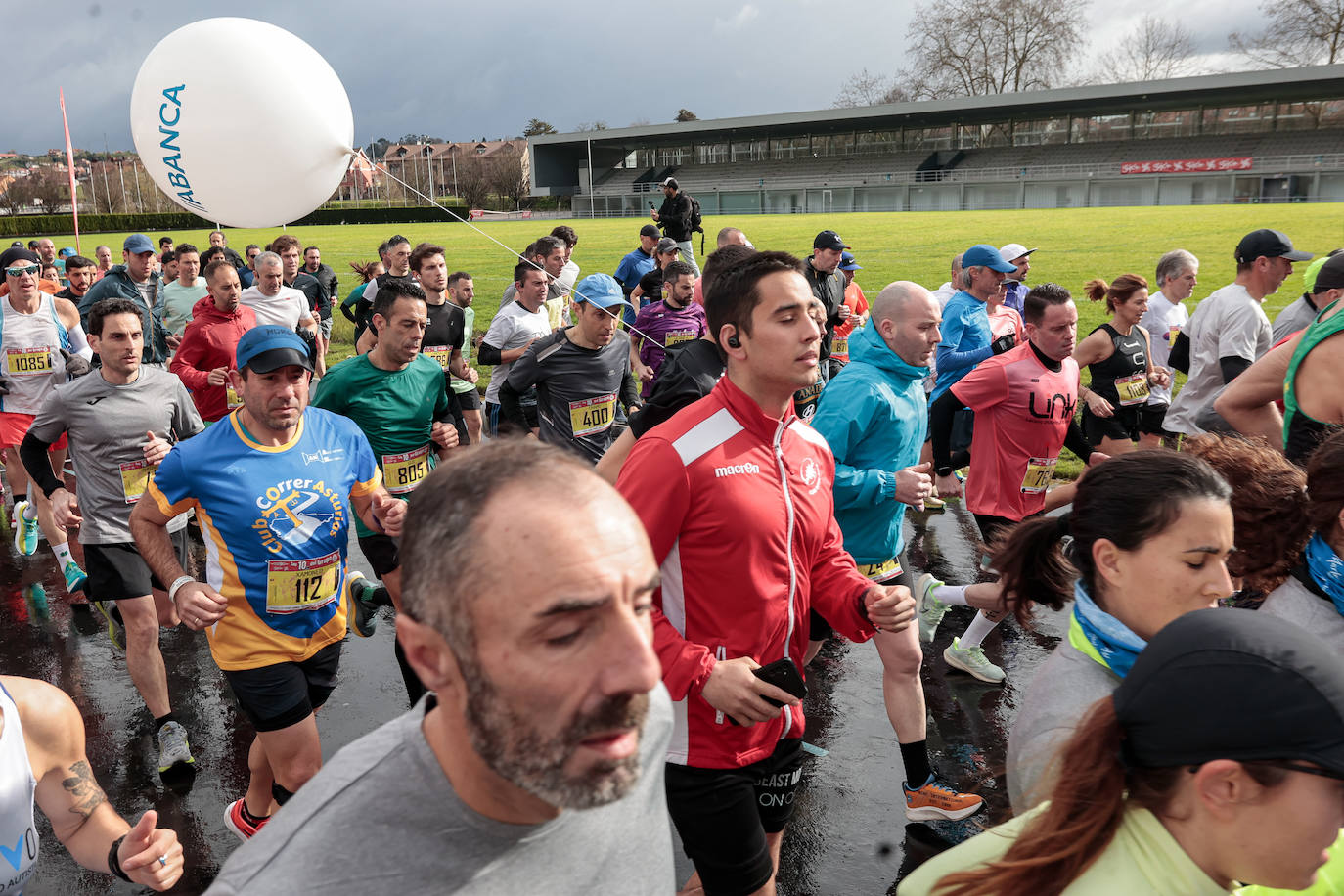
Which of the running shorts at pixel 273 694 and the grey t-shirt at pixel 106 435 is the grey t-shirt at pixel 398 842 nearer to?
the running shorts at pixel 273 694

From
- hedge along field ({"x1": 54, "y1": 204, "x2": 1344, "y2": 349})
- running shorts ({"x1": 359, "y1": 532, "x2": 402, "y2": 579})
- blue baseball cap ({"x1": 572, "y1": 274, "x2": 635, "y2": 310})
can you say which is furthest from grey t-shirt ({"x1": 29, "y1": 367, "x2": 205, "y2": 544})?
hedge along field ({"x1": 54, "y1": 204, "x2": 1344, "y2": 349})

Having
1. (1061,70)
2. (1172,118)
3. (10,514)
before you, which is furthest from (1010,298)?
(1061,70)

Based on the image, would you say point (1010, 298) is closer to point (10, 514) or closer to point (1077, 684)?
point (1077, 684)

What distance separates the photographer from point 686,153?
72562mm

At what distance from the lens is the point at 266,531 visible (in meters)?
3.74

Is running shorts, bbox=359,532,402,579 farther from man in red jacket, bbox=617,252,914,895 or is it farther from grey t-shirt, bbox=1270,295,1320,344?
grey t-shirt, bbox=1270,295,1320,344

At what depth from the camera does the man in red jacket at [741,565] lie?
278 centimetres

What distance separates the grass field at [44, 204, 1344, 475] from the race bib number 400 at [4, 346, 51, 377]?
24.7ft

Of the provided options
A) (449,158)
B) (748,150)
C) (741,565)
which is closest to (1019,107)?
(748,150)

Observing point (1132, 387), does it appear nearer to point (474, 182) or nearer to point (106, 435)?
point (106, 435)

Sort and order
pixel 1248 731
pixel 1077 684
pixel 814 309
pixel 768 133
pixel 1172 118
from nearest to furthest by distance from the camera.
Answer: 1. pixel 1248 731
2. pixel 1077 684
3. pixel 814 309
4. pixel 1172 118
5. pixel 768 133

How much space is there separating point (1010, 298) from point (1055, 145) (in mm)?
56610

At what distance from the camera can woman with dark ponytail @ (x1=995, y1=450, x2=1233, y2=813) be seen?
6.98 feet

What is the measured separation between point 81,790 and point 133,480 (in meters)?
3.28
